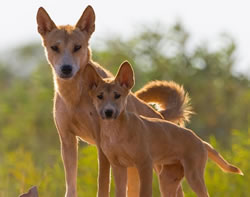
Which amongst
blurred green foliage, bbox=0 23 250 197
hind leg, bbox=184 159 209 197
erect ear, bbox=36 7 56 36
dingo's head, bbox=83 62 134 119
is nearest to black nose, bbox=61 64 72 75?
dingo's head, bbox=83 62 134 119

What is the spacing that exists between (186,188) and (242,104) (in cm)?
1202

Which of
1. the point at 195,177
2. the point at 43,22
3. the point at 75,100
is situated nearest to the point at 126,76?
the point at 75,100

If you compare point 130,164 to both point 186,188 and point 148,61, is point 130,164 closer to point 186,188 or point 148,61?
point 186,188

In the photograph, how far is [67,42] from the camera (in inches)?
422

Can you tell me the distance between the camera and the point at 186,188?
667 inches

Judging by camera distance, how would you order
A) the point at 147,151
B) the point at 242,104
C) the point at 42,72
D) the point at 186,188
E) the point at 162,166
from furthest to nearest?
the point at 42,72
the point at 242,104
the point at 186,188
the point at 162,166
the point at 147,151

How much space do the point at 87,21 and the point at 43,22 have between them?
532 millimetres

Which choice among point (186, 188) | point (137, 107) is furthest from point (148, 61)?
point (137, 107)

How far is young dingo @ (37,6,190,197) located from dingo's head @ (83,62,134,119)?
23 cm

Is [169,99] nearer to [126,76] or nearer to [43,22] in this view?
[43,22]

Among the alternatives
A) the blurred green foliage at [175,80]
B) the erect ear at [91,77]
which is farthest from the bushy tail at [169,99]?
the blurred green foliage at [175,80]

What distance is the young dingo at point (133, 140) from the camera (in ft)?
31.7

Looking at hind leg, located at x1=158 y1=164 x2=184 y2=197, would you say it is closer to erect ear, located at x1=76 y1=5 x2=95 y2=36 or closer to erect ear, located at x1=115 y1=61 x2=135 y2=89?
erect ear, located at x1=115 y1=61 x2=135 y2=89

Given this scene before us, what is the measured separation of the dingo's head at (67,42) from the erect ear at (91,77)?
1.89ft
